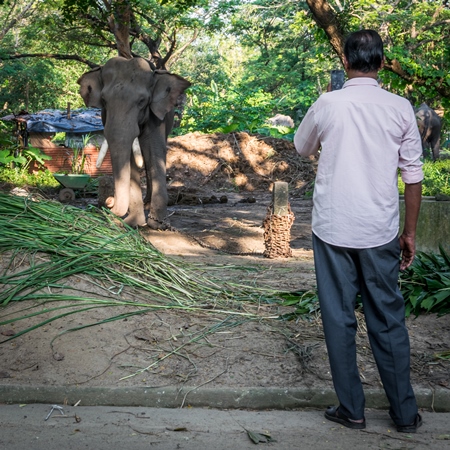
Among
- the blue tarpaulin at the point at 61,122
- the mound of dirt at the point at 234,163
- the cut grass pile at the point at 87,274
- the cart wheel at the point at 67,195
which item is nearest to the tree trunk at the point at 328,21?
the cut grass pile at the point at 87,274

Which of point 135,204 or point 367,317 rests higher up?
point 367,317

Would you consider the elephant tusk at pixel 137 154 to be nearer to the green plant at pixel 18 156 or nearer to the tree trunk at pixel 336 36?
the tree trunk at pixel 336 36

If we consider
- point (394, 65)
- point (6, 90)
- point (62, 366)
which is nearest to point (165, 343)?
point (62, 366)

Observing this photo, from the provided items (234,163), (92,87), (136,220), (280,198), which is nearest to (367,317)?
(280,198)

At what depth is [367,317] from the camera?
4184 millimetres

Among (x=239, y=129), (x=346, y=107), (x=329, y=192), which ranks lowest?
(x=239, y=129)

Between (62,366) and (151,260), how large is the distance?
72.5 inches

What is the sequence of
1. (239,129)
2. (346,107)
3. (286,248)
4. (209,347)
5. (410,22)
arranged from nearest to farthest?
(346,107) < (209,347) < (286,248) < (410,22) < (239,129)

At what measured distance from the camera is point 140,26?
1204 inches

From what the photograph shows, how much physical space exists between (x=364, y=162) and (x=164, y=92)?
8.50m

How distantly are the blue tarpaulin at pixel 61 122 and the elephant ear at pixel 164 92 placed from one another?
15422 mm

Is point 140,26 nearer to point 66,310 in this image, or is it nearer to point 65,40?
point 65,40

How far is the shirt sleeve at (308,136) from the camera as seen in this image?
4.18 metres

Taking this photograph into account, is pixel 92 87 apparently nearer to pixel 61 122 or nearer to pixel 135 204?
pixel 135 204
